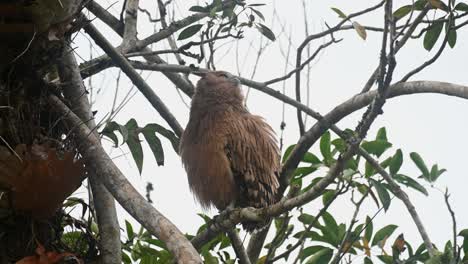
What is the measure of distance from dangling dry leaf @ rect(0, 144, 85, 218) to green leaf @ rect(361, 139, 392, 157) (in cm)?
165

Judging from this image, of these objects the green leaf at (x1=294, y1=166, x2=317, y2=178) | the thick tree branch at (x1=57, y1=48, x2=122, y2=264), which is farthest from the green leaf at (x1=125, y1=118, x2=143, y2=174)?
the green leaf at (x1=294, y1=166, x2=317, y2=178)

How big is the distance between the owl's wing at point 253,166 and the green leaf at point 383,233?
64cm

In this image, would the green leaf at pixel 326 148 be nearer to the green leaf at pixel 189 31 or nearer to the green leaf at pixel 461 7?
the green leaf at pixel 461 7

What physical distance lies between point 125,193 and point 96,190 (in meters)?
0.38

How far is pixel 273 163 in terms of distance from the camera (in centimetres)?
407

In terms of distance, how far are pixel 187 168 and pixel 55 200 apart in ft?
5.71

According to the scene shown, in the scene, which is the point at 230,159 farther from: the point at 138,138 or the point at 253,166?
the point at 138,138

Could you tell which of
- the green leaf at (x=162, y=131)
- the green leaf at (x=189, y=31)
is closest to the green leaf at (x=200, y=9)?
the green leaf at (x=189, y=31)

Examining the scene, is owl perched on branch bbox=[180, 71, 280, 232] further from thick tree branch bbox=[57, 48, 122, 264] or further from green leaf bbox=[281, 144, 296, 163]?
thick tree branch bbox=[57, 48, 122, 264]

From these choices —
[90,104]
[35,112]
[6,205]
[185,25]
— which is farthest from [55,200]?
[185,25]

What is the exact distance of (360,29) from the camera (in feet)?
12.0

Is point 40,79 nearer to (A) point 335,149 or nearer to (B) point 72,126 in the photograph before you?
(B) point 72,126

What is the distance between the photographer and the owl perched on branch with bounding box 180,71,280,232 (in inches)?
156

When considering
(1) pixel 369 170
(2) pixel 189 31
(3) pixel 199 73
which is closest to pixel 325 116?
(1) pixel 369 170
